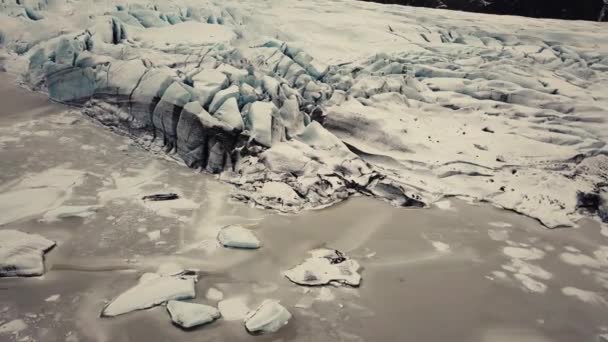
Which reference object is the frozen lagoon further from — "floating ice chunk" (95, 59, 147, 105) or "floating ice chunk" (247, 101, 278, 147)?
"floating ice chunk" (95, 59, 147, 105)

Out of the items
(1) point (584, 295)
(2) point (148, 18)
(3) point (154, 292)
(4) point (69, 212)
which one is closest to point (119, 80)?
(4) point (69, 212)

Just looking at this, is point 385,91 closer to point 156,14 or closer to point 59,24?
point 156,14

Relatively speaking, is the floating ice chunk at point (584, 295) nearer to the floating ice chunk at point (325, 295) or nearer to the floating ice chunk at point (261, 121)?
the floating ice chunk at point (325, 295)

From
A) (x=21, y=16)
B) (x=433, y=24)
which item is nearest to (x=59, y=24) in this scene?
(x=21, y=16)

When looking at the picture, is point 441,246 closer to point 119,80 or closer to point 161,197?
point 161,197

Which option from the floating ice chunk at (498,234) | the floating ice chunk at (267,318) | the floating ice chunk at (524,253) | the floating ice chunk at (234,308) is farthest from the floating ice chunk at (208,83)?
the floating ice chunk at (524,253)

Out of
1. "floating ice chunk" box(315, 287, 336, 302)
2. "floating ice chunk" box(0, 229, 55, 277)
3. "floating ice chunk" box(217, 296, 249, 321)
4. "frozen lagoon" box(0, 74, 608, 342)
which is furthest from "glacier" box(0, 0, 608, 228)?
"floating ice chunk" box(0, 229, 55, 277)
